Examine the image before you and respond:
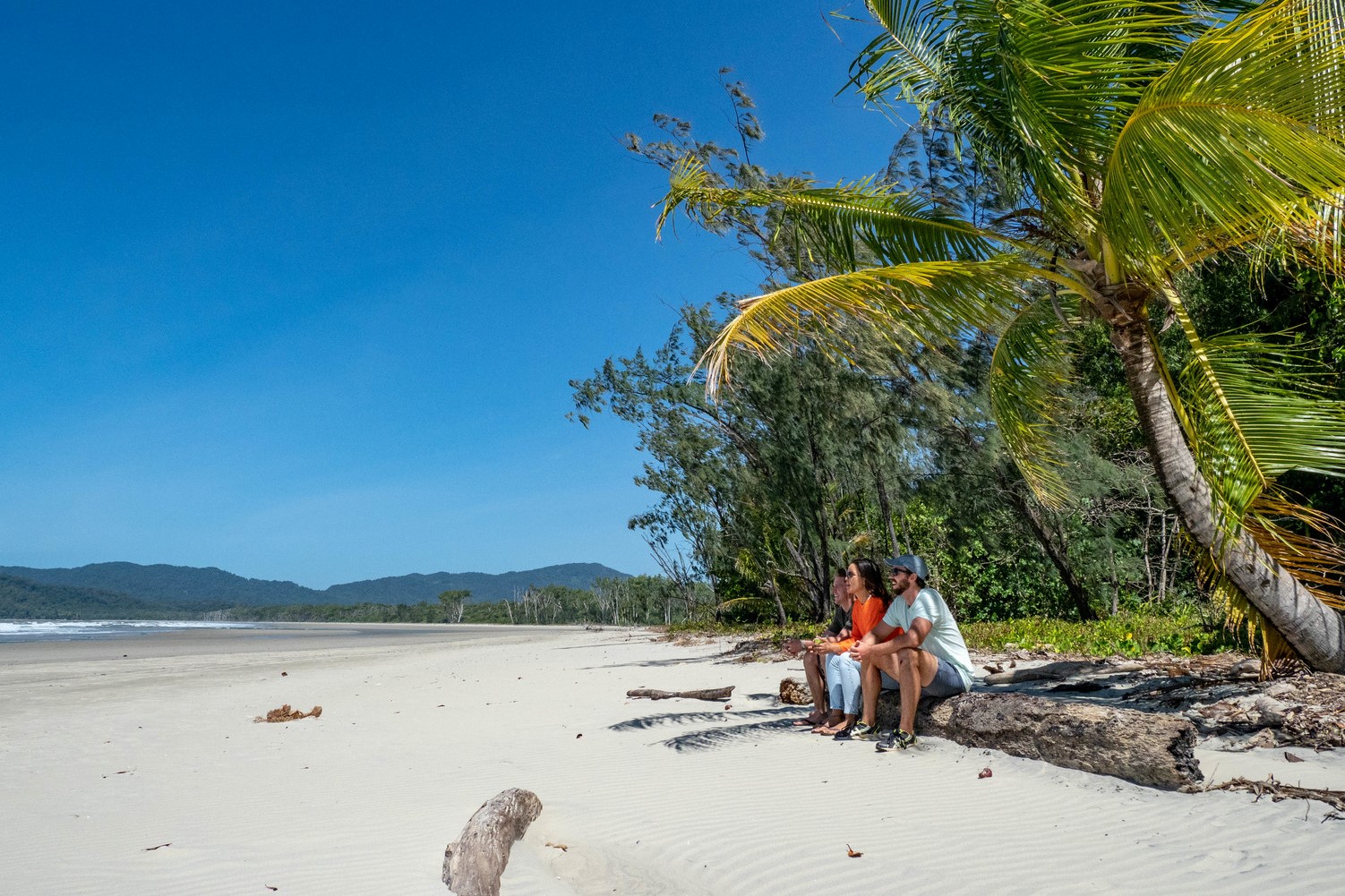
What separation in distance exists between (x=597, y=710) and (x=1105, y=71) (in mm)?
7236

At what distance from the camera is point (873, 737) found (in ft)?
20.5

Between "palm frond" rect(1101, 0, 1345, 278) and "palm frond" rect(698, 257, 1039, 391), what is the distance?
1494mm

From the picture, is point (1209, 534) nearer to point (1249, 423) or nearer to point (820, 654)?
point (1249, 423)

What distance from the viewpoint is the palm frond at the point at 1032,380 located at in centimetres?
771

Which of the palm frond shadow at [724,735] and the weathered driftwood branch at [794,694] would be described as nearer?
the palm frond shadow at [724,735]

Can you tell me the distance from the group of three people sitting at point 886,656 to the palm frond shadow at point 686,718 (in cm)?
100

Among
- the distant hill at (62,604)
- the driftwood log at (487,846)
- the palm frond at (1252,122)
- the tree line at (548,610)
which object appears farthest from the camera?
the distant hill at (62,604)

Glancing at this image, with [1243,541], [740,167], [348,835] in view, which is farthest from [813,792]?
[740,167]

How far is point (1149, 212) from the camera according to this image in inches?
214

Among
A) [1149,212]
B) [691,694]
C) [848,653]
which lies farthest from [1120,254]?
[691,694]

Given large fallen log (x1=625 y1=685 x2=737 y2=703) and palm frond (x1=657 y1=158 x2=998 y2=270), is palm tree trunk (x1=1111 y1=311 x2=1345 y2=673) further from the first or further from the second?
large fallen log (x1=625 y1=685 x2=737 y2=703)

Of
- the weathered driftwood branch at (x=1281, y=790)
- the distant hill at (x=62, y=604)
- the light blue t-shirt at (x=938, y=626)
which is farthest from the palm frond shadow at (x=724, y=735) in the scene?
the distant hill at (x=62, y=604)

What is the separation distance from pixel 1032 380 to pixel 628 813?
5.67 m

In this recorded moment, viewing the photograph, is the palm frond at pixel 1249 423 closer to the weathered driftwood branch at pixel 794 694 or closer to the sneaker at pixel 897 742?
the sneaker at pixel 897 742
